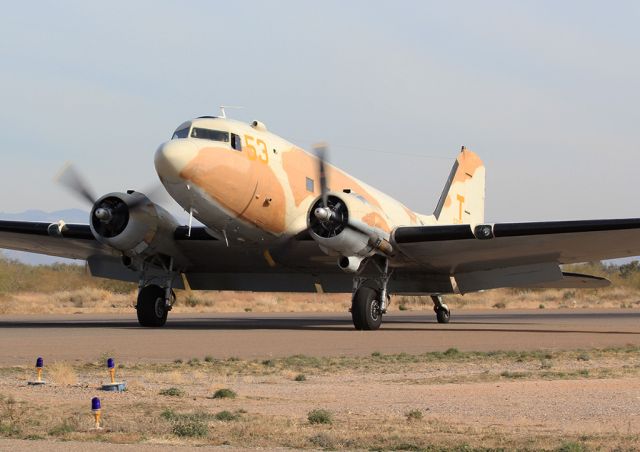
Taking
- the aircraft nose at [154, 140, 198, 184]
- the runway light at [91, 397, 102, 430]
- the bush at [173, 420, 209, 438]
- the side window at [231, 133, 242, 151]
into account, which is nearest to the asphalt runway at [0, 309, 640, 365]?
the aircraft nose at [154, 140, 198, 184]

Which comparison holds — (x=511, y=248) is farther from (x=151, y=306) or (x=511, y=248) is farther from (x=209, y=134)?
(x=151, y=306)

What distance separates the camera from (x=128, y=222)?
27.2m

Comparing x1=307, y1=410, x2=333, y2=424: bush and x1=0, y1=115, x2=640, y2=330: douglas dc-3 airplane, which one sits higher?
x1=0, y1=115, x2=640, y2=330: douglas dc-3 airplane

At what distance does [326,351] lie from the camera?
2030cm

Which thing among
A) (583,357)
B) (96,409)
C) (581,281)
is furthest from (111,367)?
(581,281)

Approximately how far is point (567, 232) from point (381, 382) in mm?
12568

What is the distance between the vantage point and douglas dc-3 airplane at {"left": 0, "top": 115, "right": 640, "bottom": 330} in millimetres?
25141

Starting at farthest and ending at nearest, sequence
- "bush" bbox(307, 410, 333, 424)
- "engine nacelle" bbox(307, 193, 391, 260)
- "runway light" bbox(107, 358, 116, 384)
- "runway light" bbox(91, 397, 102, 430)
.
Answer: "engine nacelle" bbox(307, 193, 391, 260)
"runway light" bbox(107, 358, 116, 384)
"bush" bbox(307, 410, 333, 424)
"runway light" bbox(91, 397, 102, 430)

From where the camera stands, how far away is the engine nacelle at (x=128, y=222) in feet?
89.2

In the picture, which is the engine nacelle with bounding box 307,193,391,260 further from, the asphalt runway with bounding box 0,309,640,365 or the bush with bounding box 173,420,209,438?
the bush with bounding box 173,420,209,438

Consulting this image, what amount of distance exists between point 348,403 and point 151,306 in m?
17.3

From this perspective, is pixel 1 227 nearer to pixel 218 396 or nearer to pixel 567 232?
pixel 567 232

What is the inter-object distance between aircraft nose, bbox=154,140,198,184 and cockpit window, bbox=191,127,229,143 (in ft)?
1.81

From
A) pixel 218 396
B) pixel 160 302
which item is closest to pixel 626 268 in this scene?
pixel 160 302
